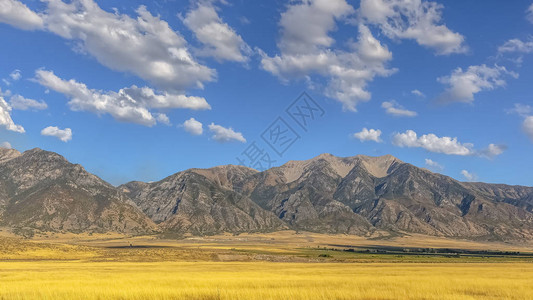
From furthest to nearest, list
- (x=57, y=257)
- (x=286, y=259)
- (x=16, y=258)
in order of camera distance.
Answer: (x=286, y=259), (x=57, y=257), (x=16, y=258)

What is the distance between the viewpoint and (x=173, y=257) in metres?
100

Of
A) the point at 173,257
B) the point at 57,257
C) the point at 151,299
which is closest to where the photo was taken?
the point at 151,299

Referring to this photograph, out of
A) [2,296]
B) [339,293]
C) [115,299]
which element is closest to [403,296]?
[339,293]

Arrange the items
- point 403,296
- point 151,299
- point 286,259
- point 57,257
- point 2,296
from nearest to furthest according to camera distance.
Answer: point 151,299 → point 2,296 → point 403,296 → point 57,257 → point 286,259

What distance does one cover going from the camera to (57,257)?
93.9 m

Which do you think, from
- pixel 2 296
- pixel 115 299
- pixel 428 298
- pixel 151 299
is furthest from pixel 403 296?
pixel 2 296

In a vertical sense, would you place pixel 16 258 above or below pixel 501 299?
below

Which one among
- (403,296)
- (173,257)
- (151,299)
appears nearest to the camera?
(151,299)

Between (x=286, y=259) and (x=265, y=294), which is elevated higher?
(x=265, y=294)

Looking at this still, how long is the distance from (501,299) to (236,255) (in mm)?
87859

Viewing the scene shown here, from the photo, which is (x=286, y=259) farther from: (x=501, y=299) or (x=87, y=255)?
(x=501, y=299)

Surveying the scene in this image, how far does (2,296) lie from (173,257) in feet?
245

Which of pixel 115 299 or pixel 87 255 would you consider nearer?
pixel 115 299

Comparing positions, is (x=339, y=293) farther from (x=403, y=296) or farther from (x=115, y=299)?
(x=115, y=299)
